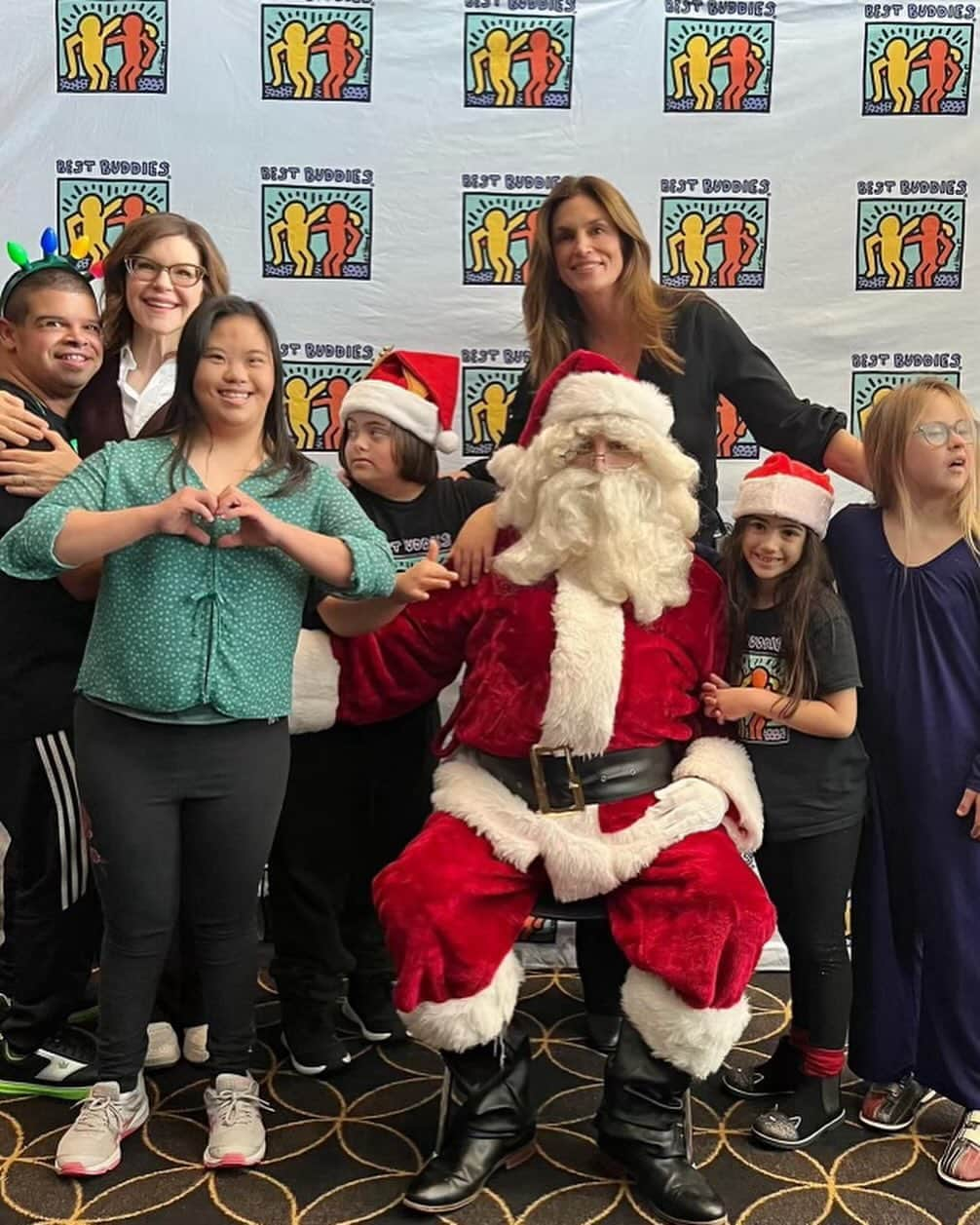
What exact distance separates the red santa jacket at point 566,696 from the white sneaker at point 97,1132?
714 millimetres

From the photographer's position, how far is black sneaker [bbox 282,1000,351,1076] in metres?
2.34

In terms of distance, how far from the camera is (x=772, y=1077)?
7.34 ft

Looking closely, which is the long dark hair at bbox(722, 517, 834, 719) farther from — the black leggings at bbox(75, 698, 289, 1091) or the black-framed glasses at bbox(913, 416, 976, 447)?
the black leggings at bbox(75, 698, 289, 1091)

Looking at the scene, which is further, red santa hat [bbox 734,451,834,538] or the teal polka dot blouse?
red santa hat [bbox 734,451,834,538]

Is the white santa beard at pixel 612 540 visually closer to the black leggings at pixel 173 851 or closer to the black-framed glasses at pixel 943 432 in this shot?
the black-framed glasses at pixel 943 432

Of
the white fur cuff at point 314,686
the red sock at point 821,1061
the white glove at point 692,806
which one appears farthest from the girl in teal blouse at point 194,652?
the red sock at point 821,1061

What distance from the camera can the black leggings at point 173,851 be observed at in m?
1.89

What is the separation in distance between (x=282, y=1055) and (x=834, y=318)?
2.15m

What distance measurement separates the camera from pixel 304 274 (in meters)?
2.90

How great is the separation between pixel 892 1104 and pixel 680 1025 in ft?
2.00

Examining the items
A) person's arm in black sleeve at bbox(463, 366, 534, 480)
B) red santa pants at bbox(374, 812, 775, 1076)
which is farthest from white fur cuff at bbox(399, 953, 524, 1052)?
person's arm in black sleeve at bbox(463, 366, 534, 480)

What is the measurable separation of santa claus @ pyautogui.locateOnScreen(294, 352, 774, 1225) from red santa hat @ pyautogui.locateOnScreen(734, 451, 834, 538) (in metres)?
0.12

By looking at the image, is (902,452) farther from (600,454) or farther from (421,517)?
(421,517)

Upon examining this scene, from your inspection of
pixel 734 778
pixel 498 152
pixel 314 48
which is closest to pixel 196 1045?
pixel 734 778
